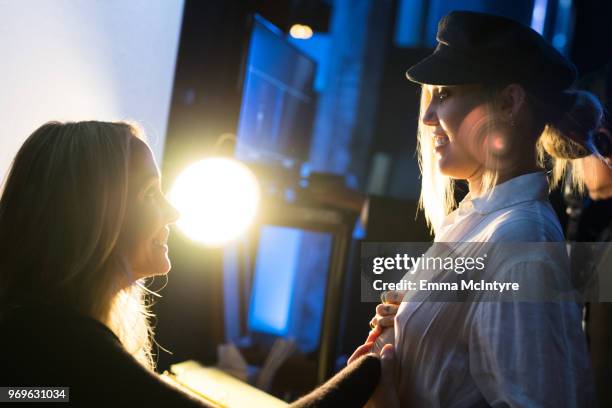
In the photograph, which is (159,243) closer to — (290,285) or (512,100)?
(512,100)

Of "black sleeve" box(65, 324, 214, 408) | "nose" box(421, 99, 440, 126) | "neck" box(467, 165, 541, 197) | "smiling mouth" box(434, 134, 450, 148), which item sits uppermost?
"nose" box(421, 99, 440, 126)

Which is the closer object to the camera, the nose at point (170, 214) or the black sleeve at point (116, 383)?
the black sleeve at point (116, 383)

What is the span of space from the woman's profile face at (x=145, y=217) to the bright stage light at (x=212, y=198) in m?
0.61

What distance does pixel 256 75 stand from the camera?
7.91 ft

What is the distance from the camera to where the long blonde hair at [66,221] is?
3.02 ft

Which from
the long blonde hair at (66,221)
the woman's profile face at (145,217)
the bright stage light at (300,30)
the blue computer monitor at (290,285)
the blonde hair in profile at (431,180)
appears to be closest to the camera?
the long blonde hair at (66,221)

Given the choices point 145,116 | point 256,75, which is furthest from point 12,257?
point 256,75

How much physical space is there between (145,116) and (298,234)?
111 centimetres

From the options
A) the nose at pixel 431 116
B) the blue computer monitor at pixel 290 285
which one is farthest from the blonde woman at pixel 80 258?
the blue computer monitor at pixel 290 285

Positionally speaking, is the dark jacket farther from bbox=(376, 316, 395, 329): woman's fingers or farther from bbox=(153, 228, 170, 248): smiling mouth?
bbox=(376, 316, 395, 329): woman's fingers

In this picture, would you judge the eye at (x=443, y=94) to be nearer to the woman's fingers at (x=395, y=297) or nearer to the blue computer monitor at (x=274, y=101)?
the woman's fingers at (x=395, y=297)

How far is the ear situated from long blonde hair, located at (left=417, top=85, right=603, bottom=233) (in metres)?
0.01

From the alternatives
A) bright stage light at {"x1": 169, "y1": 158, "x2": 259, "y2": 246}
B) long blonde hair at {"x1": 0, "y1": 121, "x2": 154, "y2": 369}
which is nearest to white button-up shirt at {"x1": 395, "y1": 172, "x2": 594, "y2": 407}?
long blonde hair at {"x1": 0, "y1": 121, "x2": 154, "y2": 369}

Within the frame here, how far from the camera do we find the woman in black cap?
0.87 metres
